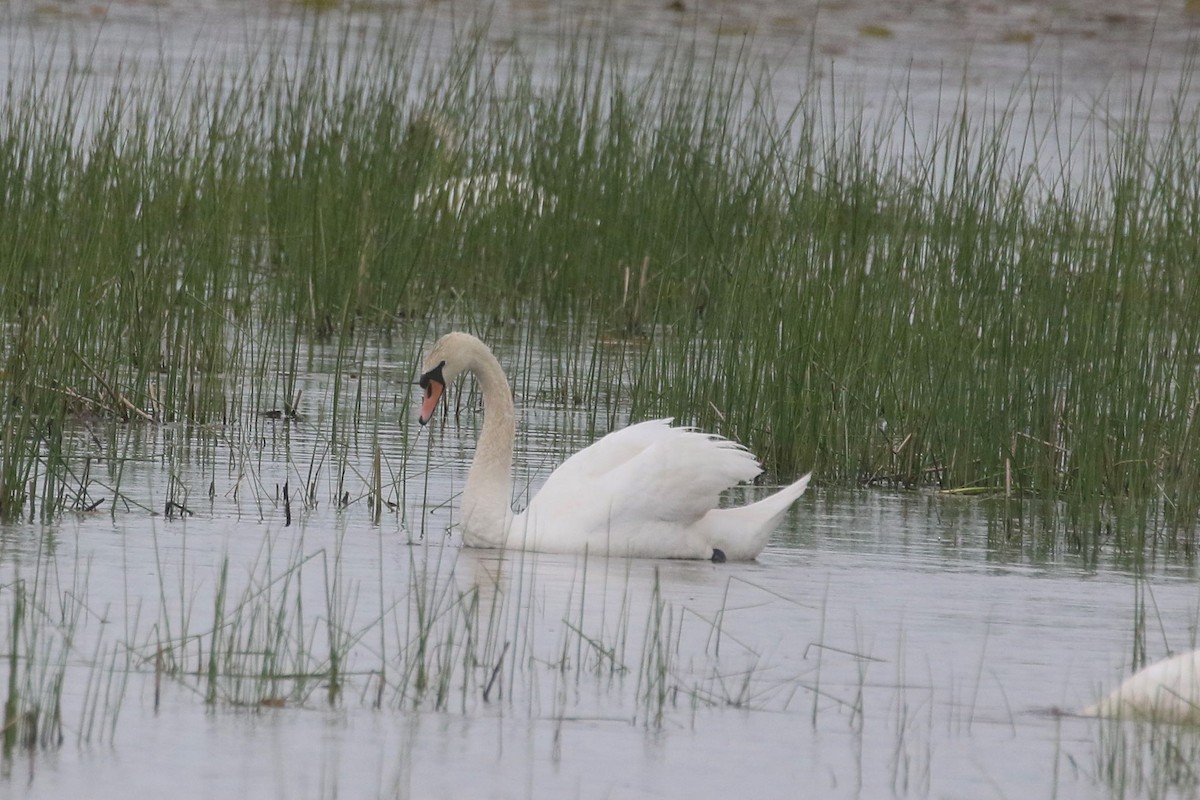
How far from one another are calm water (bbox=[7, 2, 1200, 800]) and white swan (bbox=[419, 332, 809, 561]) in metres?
0.11

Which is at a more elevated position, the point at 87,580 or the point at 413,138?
the point at 413,138

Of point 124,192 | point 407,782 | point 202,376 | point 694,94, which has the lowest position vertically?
point 407,782

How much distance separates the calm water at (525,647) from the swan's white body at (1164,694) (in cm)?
9

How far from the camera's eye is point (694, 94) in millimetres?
12758

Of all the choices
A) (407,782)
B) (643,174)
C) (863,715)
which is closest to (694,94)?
(643,174)

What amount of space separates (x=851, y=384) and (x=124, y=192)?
10.9 feet

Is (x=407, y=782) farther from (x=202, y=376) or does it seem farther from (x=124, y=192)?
(x=124, y=192)

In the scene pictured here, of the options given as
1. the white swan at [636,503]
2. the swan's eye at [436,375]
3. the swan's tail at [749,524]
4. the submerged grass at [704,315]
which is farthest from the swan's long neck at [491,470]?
the swan's tail at [749,524]

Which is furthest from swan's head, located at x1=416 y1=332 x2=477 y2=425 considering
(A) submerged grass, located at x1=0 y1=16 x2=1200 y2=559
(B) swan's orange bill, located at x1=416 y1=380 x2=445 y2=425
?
(A) submerged grass, located at x1=0 y1=16 x2=1200 y2=559

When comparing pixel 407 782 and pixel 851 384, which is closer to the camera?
pixel 407 782

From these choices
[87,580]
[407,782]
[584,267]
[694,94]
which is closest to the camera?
[407,782]

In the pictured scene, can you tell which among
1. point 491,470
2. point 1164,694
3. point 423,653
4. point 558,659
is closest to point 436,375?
point 491,470

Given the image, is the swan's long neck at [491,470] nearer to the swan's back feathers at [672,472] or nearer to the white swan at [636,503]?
the white swan at [636,503]

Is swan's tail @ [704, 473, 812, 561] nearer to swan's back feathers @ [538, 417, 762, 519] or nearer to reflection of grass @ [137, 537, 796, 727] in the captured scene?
swan's back feathers @ [538, 417, 762, 519]
